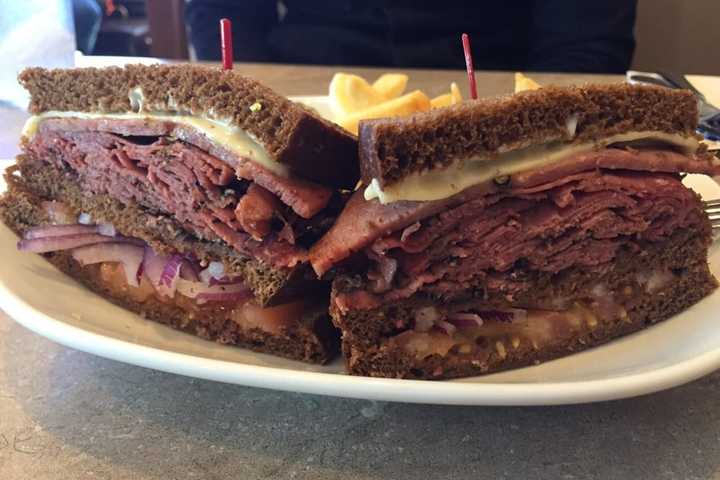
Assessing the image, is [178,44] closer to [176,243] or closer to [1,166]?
[1,166]

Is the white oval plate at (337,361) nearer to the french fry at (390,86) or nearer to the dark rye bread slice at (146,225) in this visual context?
the dark rye bread slice at (146,225)

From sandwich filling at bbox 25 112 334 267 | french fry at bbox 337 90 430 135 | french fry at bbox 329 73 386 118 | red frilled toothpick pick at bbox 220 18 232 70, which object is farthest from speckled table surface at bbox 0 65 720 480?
french fry at bbox 329 73 386 118

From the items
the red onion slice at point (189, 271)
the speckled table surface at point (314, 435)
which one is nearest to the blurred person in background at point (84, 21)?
the red onion slice at point (189, 271)

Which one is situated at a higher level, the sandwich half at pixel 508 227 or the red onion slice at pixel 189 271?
the sandwich half at pixel 508 227

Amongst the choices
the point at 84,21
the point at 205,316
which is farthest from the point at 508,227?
the point at 84,21

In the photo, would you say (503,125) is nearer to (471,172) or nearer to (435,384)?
(471,172)

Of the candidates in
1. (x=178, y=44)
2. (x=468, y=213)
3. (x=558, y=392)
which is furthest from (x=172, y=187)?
(x=178, y=44)
